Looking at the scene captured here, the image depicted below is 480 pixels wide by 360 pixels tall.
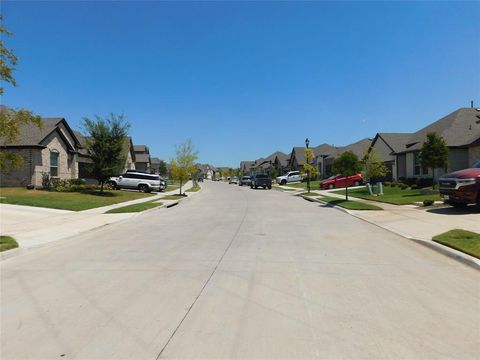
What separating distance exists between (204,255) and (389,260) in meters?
4.08

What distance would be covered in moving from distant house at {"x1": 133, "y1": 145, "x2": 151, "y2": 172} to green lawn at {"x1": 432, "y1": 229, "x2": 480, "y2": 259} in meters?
68.9

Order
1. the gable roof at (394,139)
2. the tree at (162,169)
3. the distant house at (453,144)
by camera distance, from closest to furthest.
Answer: the distant house at (453,144)
the gable roof at (394,139)
the tree at (162,169)

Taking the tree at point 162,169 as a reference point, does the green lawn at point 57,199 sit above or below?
below

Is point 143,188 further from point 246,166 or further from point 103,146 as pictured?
point 246,166

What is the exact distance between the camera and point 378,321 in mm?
4941

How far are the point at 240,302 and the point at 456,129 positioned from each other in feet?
98.5

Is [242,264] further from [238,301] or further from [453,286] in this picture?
[453,286]

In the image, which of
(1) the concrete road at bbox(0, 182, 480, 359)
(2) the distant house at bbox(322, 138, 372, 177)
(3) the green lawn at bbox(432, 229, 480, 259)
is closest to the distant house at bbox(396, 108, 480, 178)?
(2) the distant house at bbox(322, 138, 372, 177)

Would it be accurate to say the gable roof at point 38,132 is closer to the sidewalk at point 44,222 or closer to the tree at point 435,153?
the sidewalk at point 44,222

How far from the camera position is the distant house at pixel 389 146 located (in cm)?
4005

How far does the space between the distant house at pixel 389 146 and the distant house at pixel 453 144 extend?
4222mm

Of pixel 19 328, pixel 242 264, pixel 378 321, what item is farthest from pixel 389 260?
pixel 19 328

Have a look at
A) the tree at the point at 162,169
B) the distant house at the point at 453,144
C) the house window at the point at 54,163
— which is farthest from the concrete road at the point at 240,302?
the tree at the point at 162,169

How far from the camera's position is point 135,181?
3928 centimetres
